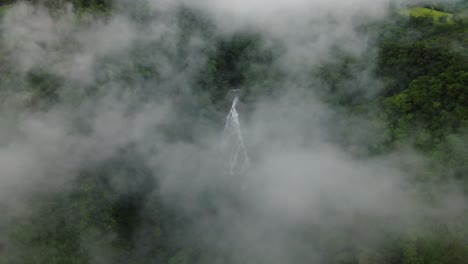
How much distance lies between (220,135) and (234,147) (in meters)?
1.78

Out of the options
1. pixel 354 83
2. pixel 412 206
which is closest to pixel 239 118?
pixel 354 83

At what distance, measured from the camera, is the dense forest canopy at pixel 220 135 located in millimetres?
24406

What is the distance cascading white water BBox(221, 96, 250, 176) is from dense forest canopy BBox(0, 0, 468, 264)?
0.67m

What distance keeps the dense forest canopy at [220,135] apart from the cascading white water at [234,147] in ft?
2.21

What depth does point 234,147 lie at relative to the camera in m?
35.8

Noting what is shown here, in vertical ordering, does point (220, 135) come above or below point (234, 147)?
above

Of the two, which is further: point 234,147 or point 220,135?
point 220,135

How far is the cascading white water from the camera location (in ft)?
113

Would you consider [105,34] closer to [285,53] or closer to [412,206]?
[285,53]

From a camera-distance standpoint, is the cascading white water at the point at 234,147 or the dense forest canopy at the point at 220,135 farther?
the cascading white water at the point at 234,147

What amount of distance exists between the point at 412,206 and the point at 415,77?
11.2 metres

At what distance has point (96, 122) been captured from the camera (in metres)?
30.1

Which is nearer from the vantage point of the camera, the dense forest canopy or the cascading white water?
the dense forest canopy

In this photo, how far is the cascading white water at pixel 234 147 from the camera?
3441 centimetres
